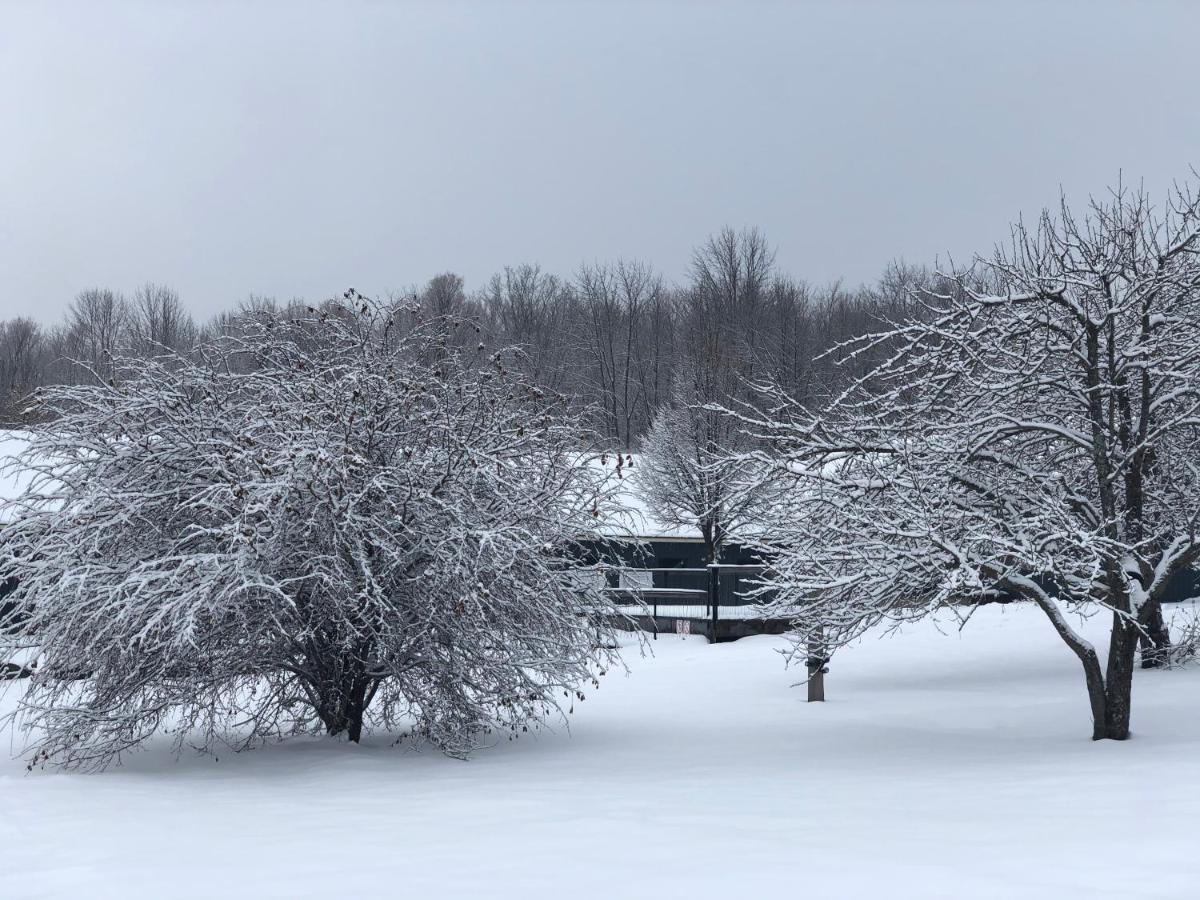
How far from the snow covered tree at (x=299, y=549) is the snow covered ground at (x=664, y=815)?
61 cm

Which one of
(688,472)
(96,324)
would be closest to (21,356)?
(96,324)

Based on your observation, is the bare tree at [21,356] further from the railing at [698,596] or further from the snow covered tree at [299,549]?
the snow covered tree at [299,549]

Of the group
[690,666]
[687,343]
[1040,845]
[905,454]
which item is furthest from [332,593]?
[687,343]

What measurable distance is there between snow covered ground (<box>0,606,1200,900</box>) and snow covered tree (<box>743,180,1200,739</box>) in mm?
1280

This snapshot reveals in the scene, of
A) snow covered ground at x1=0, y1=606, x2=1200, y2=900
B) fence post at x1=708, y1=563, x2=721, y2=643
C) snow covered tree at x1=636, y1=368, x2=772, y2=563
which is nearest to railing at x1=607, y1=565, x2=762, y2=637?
fence post at x1=708, y1=563, x2=721, y2=643

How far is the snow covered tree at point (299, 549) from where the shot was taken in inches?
378

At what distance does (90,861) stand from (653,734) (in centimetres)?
667

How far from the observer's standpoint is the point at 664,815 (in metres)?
7.21

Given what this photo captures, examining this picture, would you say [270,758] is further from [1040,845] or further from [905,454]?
[1040,845]

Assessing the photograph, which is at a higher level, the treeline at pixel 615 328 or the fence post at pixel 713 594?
the treeline at pixel 615 328

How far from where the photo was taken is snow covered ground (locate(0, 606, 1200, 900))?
546cm

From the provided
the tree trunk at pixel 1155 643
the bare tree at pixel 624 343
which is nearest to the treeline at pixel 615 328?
the bare tree at pixel 624 343

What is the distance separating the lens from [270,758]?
33.7 feet

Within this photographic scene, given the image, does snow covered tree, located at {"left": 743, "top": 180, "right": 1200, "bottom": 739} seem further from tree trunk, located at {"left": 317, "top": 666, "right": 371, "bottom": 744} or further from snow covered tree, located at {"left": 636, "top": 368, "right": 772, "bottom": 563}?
snow covered tree, located at {"left": 636, "top": 368, "right": 772, "bottom": 563}
